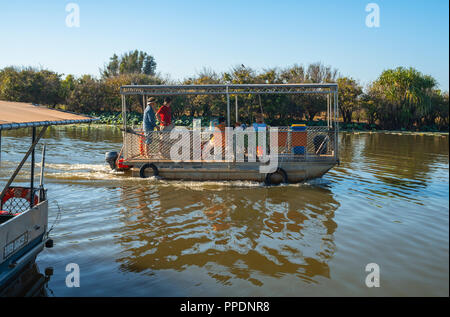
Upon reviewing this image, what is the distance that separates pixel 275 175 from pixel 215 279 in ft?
22.4

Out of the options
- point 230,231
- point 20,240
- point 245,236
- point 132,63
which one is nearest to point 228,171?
point 230,231

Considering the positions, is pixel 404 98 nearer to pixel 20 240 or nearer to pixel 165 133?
pixel 165 133

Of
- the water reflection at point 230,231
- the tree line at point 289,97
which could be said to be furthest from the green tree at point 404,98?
the water reflection at point 230,231

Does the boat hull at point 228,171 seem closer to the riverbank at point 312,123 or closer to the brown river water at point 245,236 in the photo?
the brown river water at point 245,236

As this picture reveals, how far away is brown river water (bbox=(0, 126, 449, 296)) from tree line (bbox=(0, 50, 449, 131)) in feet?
80.3

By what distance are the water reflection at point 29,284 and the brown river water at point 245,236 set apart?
0.46ft

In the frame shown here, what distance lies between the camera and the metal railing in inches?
509

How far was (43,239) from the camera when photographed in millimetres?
6855

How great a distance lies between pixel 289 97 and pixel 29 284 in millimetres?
35180

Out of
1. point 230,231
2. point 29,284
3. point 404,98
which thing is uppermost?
point 404,98

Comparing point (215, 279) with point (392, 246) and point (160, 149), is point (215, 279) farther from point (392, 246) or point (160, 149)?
point (160, 149)

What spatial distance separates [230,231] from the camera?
8680 mm

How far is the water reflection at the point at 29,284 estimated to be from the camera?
19.3ft

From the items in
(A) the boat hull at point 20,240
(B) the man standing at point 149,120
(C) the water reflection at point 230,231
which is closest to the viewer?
(A) the boat hull at point 20,240
